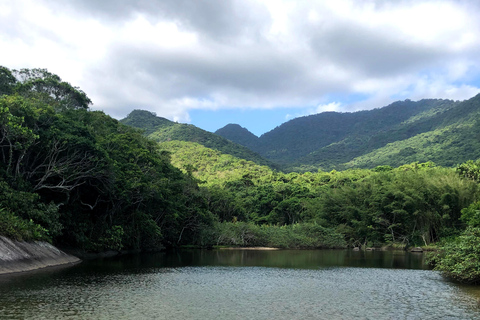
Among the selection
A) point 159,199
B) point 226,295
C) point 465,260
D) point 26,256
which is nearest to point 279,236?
point 159,199

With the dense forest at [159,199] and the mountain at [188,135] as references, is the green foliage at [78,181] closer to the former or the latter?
the dense forest at [159,199]

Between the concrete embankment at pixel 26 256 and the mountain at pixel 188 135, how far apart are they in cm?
10283

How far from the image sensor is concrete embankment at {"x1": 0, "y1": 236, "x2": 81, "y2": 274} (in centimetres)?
2197

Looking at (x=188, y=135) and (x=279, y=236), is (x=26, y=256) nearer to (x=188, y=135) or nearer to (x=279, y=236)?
(x=279, y=236)

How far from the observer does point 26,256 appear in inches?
946

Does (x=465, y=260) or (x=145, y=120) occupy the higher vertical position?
(x=145, y=120)

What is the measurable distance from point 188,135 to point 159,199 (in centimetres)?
9960

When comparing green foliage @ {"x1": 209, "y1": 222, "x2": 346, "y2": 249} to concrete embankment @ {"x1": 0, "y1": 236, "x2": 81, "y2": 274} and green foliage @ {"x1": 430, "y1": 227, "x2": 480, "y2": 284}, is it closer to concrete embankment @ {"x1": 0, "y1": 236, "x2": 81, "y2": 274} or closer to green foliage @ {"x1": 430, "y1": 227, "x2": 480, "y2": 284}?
concrete embankment @ {"x1": 0, "y1": 236, "x2": 81, "y2": 274}

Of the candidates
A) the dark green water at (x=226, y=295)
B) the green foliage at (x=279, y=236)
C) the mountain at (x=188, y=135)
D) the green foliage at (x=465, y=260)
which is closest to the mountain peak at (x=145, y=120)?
the mountain at (x=188, y=135)

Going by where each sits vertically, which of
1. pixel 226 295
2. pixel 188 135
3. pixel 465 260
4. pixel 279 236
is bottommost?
pixel 226 295

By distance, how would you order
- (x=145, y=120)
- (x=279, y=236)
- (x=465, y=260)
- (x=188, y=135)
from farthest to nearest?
(x=145, y=120) < (x=188, y=135) < (x=279, y=236) < (x=465, y=260)

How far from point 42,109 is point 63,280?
14316 mm

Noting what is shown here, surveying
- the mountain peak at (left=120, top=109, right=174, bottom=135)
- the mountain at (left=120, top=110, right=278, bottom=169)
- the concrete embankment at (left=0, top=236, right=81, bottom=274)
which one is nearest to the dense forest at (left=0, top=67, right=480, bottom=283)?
the concrete embankment at (left=0, top=236, right=81, bottom=274)

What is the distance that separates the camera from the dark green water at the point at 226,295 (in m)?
14.9
